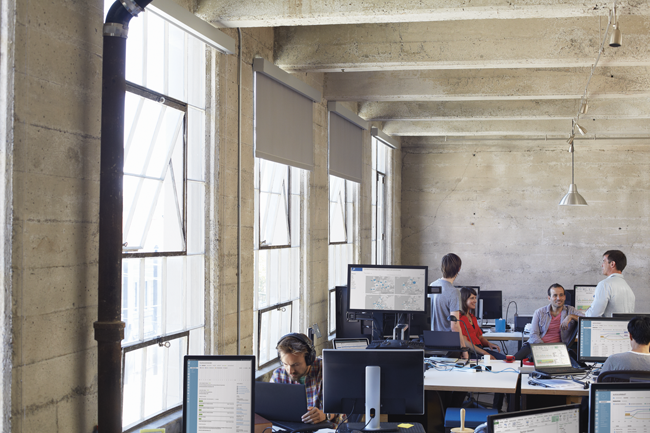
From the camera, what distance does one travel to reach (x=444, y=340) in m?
5.78

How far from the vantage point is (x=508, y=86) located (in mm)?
6859

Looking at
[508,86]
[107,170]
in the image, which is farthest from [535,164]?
[107,170]

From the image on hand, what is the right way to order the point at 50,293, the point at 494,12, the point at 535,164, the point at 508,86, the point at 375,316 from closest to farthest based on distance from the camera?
the point at 50,293 → the point at 494,12 → the point at 375,316 → the point at 508,86 → the point at 535,164

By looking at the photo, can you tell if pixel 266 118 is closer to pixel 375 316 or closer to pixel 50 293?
pixel 375 316

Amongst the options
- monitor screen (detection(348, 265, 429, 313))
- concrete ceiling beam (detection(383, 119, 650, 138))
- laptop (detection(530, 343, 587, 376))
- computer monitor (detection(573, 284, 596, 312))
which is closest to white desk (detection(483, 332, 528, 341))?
computer monitor (detection(573, 284, 596, 312))

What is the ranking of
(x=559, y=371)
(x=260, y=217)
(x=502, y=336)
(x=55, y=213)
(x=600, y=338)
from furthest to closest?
(x=502, y=336) < (x=260, y=217) < (x=600, y=338) < (x=559, y=371) < (x=55, y=213)

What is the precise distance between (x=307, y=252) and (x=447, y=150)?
6.18m

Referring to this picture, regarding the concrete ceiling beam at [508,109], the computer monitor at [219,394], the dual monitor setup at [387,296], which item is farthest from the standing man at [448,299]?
the computer monitor at [219,394]

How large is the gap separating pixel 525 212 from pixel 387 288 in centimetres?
620

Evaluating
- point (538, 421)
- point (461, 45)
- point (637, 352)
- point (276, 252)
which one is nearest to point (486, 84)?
point (461, 45)

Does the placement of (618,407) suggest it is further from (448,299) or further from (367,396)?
(448,299)

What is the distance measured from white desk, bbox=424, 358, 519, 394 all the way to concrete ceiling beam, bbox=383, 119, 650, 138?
5284 millimetres

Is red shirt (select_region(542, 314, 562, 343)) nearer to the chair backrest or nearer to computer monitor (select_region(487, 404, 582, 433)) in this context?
the chair backrest

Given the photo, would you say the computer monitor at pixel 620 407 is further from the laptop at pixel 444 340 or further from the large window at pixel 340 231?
the large window at pixel 340 231
